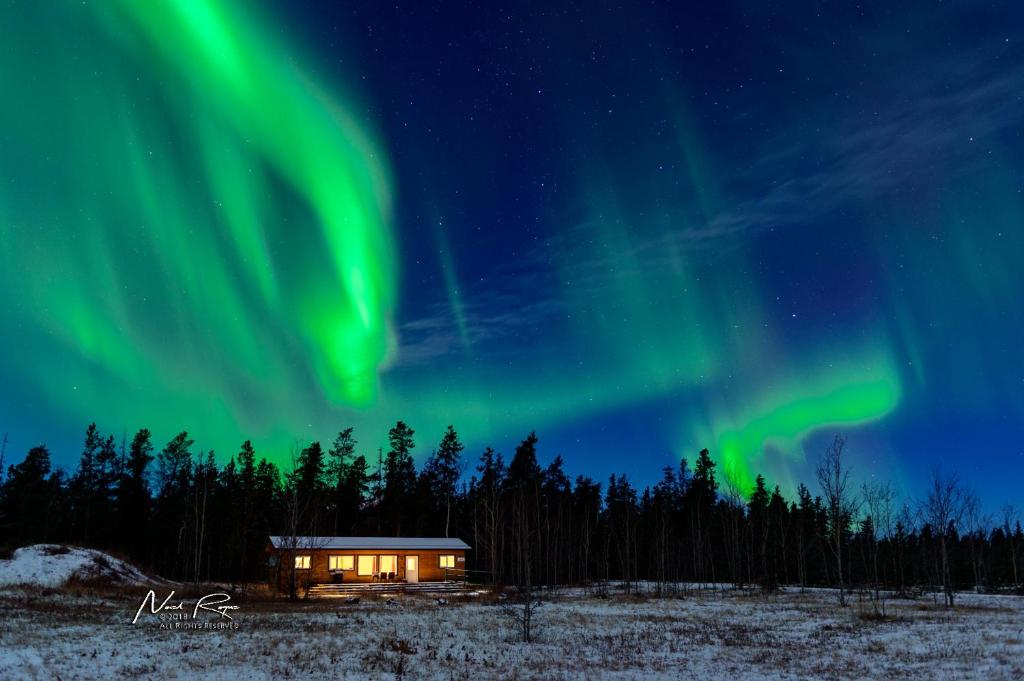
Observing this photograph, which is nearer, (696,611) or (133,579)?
(696,611)

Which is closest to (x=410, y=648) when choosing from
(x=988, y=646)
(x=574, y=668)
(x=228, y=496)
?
(x=574, y=668)

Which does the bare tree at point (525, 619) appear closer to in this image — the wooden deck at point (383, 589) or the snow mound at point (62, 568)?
the wooden deck at point (383, 589)

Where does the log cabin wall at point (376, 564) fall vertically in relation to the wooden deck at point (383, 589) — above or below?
above

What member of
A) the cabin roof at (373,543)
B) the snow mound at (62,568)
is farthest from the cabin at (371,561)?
the snow mound at (62,568)

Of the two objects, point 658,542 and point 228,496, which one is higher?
point 228,496

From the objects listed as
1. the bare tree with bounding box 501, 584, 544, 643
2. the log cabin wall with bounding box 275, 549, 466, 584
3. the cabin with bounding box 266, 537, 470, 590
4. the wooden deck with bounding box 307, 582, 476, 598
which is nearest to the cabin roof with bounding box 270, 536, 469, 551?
the cabin with bounding box 266, 537, 470, 590

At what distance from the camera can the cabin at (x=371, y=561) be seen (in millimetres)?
48375

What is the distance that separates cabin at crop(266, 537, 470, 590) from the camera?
159 ft

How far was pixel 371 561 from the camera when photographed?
53562 millimetres

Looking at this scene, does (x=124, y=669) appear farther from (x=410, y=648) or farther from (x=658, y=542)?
(x=658, y=542)

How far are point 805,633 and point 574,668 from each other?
11830mm

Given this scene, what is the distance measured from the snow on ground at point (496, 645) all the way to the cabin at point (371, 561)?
15.3 metres

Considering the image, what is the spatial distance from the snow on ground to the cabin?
15297mm

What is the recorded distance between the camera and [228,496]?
72062mm
